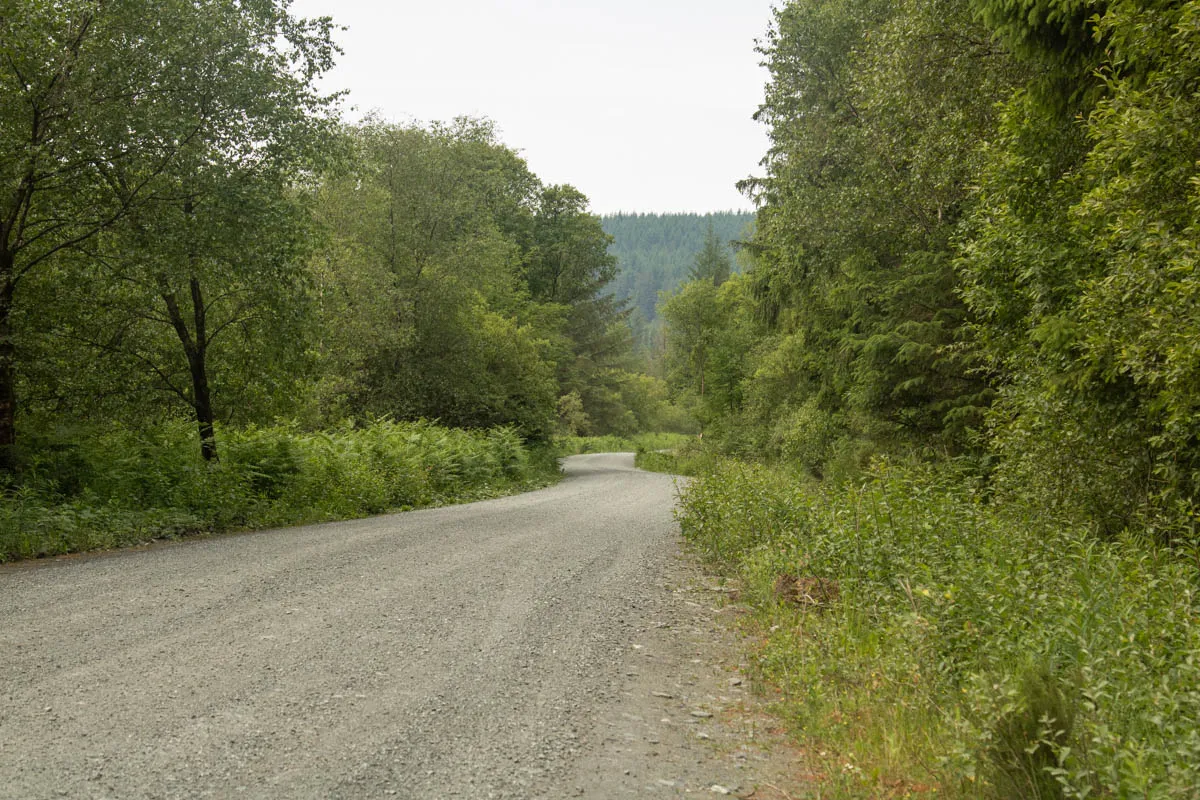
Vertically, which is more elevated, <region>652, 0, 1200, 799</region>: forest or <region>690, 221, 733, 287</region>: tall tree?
<region>690, 221, 733, 287</region>: tall tree

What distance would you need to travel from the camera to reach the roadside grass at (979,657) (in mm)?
3369

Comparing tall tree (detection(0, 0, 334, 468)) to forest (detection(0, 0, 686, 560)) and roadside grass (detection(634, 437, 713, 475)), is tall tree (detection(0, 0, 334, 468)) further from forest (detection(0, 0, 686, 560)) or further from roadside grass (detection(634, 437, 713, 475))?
roadside grass (detection(634, 437, 713, 475))

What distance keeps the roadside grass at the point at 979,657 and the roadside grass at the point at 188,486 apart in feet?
28.1

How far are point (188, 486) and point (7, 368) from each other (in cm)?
294

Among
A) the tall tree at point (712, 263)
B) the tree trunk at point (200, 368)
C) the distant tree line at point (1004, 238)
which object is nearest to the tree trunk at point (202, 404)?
the tree trunk at point (200, 368)

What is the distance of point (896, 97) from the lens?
39.8 feet

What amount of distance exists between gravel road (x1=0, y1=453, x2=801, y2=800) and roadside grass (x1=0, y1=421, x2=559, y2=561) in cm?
120

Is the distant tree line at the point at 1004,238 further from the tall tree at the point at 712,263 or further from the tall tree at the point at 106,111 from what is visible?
the tall tree at the point at 712,263

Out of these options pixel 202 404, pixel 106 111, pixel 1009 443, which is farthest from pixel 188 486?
pixel 1009 443

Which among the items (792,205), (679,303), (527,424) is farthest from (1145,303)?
(679,303)

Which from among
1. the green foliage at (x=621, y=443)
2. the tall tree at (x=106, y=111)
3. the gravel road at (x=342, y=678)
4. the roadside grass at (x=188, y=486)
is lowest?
the green foliage at (x=621, y=443)

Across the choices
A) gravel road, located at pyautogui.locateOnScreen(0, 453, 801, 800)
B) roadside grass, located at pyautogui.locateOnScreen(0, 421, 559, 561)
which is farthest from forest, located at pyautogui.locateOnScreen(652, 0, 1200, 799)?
roadside grass, located at pyautogui.locateOnScreen(0, 421, 559, 561)

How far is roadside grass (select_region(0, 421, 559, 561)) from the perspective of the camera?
34.5 ft

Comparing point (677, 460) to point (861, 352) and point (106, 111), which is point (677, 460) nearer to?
point (861, 352)
